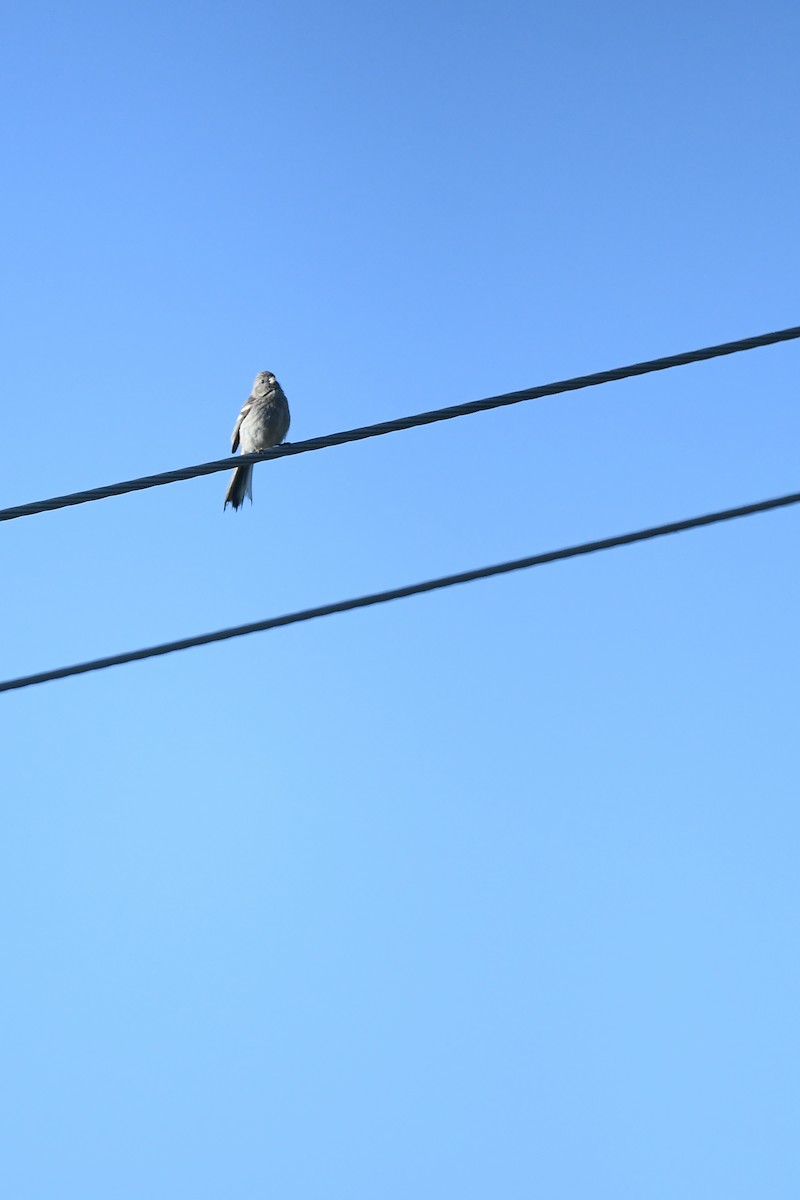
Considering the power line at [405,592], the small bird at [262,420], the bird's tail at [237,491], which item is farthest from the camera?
the small bird at [262,420]

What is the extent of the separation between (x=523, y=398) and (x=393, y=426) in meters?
→ 0.49

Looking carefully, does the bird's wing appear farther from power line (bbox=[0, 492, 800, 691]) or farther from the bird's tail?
power line (bbox=[0, 492, 800, 691])

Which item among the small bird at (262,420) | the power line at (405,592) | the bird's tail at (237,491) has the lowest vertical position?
the power line at (405,592)

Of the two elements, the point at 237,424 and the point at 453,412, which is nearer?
the point at 453,412

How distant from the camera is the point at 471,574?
18.4 ft

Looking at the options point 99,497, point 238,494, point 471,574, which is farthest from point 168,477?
point 238,494

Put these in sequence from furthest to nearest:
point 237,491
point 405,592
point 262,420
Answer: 1. point 262,420
2. point 237,491
3. point 405,592

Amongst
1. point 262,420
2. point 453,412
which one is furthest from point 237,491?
point 453,412

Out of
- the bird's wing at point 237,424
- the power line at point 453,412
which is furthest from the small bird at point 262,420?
the power line at point 453,412

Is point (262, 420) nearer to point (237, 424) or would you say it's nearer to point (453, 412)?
point (237, 424)

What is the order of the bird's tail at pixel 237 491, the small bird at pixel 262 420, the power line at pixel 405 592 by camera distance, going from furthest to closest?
1. the small bird at pixel 262 420
2. the bird's tail at pixel 237 491
3. the power line at pixel 405 592

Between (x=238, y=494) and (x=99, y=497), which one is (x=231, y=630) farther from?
(x=238, y=494)

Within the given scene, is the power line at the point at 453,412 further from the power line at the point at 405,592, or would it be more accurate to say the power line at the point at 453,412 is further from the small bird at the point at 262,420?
the small bird at the point at 262,420

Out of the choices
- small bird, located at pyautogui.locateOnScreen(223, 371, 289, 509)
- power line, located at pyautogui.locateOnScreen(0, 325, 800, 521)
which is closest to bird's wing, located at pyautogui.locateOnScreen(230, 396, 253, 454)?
small bird, located at pyautogui.locateOnScreen(223, 371, 289, 509)
